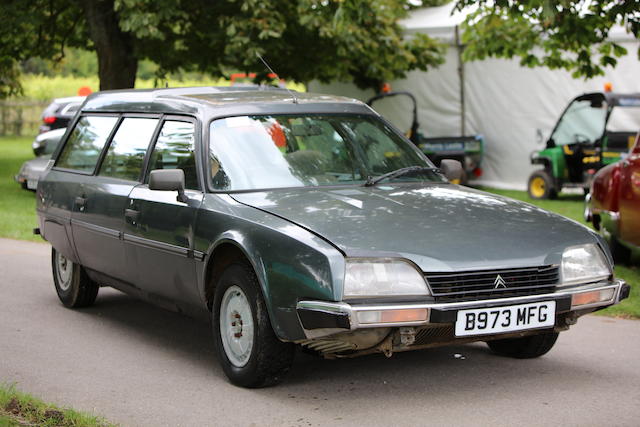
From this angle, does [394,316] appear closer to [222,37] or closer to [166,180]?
[166,180]

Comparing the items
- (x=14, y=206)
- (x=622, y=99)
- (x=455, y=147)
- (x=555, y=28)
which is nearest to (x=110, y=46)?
(x=14, y=206)

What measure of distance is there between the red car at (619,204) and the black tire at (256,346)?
489 centimetres

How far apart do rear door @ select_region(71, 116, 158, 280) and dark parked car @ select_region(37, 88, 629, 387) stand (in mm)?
17

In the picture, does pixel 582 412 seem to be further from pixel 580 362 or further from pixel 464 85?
pixel 464 85

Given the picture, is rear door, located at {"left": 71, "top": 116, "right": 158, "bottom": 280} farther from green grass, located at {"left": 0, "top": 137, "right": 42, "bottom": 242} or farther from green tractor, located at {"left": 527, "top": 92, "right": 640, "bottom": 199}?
green tractor, located at {"left": 527, "top": 92, "right": 640, "bottom": 199}

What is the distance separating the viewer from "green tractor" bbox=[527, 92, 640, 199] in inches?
689

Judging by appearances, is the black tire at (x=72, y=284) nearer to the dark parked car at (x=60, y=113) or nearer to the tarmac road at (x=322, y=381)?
the tarmac road at (x=322, y=381)

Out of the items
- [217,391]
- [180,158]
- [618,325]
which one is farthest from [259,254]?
[618,325]

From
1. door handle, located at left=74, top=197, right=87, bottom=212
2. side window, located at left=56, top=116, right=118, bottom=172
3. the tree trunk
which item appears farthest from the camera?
the tree trunk

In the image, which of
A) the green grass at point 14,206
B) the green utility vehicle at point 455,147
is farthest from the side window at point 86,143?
the green utility vehicle at point 455,147

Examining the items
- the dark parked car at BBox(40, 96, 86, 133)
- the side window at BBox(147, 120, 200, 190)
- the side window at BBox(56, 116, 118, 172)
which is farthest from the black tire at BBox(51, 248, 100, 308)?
the dark parked car at BBox(40, 96, 86, 133)

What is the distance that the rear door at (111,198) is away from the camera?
7.12 meters

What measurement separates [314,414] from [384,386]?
0.66 meters

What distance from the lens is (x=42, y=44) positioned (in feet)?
75.9
